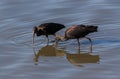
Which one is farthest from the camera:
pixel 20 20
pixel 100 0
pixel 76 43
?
pixel 100 0

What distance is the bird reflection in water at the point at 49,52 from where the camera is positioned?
15297 millimetres

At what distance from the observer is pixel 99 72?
45.0 feet

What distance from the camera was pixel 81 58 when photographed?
14.9 meters

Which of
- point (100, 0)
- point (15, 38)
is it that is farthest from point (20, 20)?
point (100, 0)

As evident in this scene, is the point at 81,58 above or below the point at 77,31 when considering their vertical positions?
below

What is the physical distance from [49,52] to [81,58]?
3.53ft

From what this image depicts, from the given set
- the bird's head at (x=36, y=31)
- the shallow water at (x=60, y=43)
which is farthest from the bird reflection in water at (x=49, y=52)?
the bird's head at (x=36, y=31)

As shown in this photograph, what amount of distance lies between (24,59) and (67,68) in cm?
123

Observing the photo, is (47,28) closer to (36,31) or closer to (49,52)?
(36,31)

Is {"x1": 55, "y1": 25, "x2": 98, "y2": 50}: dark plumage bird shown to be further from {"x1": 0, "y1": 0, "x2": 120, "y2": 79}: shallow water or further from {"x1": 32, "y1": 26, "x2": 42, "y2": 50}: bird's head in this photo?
{"x1": 32, "y1": 26, "x2": 42, "y2": 50}: bird's head

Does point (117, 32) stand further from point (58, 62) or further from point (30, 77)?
point (30, 77)

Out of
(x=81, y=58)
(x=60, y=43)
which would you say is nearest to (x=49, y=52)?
(x=60, y=43)

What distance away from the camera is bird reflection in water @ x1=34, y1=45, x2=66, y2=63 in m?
15.3

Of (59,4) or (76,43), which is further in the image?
(59,4)
